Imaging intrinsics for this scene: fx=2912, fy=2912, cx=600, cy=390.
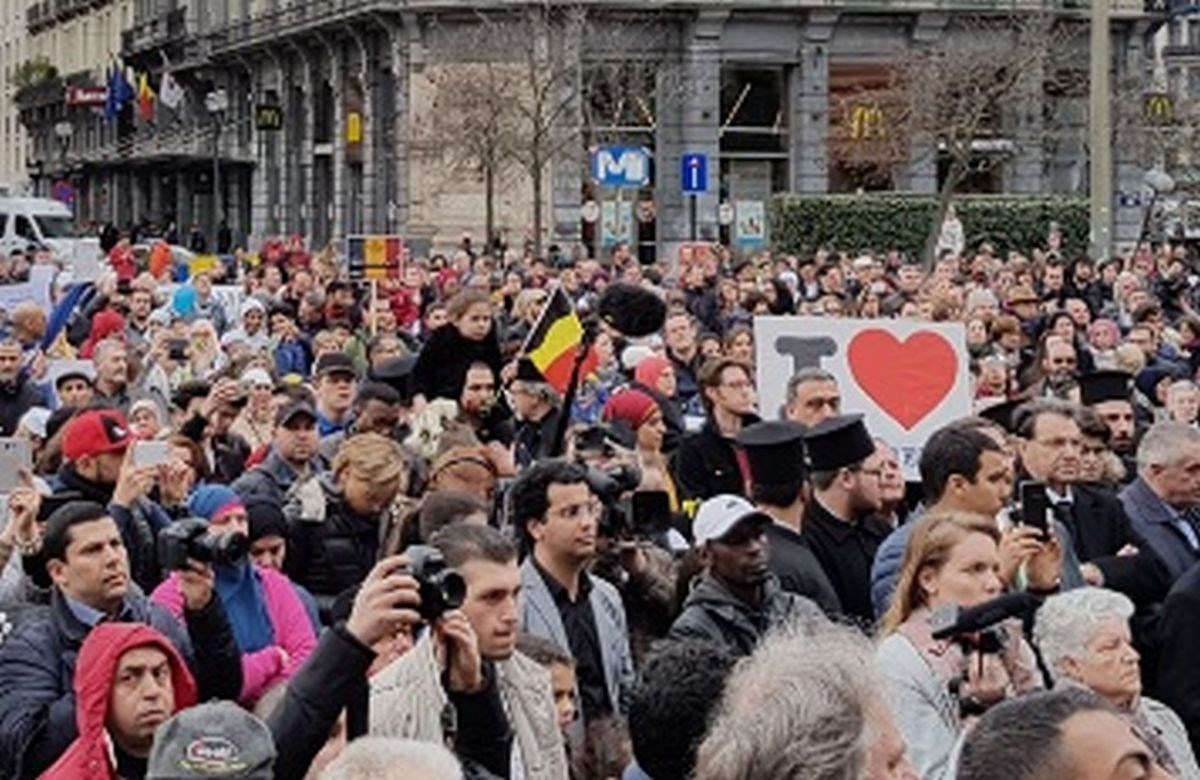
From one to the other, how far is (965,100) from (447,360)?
42.1 meters

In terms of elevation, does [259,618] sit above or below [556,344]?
below

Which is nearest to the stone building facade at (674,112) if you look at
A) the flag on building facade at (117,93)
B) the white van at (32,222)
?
the white van at (32,222)

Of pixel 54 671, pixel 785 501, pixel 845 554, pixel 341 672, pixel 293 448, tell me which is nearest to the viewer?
pixel 341 672

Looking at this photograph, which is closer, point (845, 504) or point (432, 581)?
point (432, 581)

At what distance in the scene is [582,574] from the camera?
9383 millimetres

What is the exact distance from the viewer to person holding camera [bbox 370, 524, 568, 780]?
7.25m

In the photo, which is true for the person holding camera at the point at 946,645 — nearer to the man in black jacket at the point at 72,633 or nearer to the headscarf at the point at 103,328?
the man in black jacket at the point at 72,633

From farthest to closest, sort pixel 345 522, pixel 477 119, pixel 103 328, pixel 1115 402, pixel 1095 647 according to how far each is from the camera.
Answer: pixel 477 119
pixel 103 328
pixel 1115 402
pixel 345 522
pixel 1095 647

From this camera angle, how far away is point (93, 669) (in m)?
7.39

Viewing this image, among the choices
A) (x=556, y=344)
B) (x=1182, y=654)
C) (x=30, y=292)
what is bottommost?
(x=1182, y=654)

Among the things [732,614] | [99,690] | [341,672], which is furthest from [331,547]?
[341,672]

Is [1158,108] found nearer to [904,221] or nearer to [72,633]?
[904,221]

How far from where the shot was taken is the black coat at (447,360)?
44.7 ft

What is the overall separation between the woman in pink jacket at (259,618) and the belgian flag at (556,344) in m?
3.87
